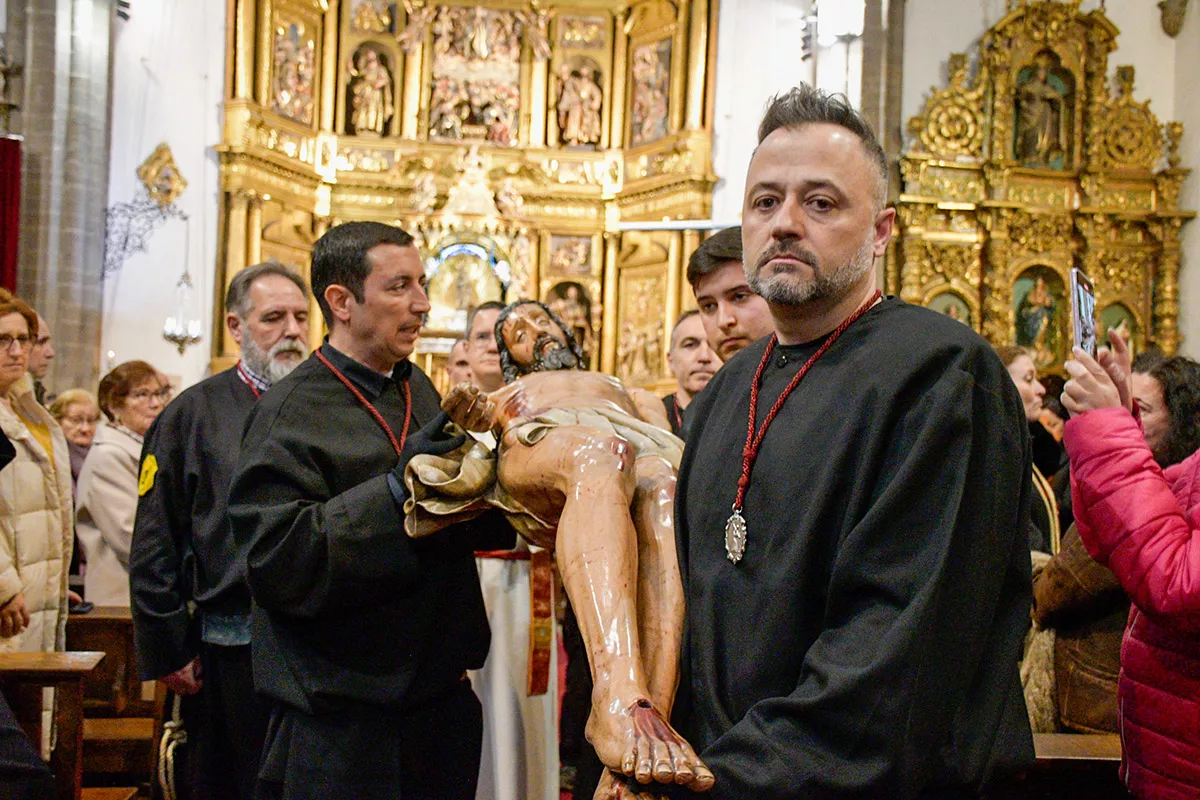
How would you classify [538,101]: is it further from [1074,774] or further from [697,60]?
[1074,774]

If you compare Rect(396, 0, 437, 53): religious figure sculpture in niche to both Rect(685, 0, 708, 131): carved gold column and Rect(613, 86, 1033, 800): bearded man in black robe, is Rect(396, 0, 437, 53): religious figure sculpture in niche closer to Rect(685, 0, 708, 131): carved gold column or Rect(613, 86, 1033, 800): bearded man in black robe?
Rect(685, 0, 708, 131): carved gold column

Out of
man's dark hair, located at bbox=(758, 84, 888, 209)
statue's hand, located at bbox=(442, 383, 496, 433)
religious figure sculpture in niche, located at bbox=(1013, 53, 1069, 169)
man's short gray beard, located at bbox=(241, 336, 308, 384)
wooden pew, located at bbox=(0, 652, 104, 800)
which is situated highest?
religious figure sculpture in niche, located at bbox=(1013, 53, 1069, 169)

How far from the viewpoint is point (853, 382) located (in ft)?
5.69

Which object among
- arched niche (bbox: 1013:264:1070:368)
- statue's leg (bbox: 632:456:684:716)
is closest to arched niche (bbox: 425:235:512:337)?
arched niche (bbox: 1013:264:1070:368)

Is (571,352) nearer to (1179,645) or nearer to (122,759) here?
(1179,645)

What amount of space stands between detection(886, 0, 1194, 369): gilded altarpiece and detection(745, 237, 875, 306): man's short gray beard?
10227 mm

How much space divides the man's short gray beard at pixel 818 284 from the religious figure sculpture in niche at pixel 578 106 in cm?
1325

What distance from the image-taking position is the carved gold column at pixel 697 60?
1370 cm

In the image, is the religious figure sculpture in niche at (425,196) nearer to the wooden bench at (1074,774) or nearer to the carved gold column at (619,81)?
the carved gold column at (619,81)

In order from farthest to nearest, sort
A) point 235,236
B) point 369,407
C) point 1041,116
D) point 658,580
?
point 235,236
point 1041,116
point 369,407
point 658,580

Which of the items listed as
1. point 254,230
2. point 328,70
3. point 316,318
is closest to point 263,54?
point 328,70

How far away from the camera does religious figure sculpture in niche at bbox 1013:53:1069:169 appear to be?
1209cm

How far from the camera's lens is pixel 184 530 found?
363 cm

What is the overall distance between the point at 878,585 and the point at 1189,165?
12097 millimetres
